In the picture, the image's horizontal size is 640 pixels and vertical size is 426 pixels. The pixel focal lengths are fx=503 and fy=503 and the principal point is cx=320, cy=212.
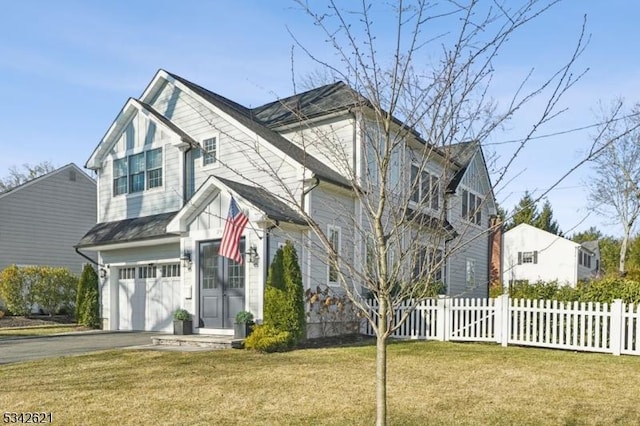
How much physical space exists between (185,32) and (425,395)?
6373 mm

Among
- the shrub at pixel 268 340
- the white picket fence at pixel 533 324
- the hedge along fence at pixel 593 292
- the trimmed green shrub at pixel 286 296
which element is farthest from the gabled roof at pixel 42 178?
the hedge along fence at pixel 593 292

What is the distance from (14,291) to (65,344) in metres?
9.42

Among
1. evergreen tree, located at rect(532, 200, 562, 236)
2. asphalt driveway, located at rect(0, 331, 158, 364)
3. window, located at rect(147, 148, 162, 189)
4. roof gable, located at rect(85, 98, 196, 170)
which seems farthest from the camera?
evergreen tree, located at rect(532, 200, 562, 236)

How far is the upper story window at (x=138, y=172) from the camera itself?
16109 millimetres

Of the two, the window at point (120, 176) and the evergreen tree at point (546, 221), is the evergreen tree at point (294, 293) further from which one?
the evergreen tree at point (546, 221)

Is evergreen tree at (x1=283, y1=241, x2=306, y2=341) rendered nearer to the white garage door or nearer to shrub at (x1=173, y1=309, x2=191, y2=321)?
shrub at (x1=173, y1=309, x2=191, y2=321)

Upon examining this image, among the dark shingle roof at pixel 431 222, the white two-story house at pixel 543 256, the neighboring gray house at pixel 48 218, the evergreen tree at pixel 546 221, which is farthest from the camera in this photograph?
the evergreen tree at pixel 546 221

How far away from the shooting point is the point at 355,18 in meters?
3.67

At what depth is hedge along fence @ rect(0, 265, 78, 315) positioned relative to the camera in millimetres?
19906

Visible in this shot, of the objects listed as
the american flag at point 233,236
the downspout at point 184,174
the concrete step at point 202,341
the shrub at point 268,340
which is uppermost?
the downspout at point 184,174

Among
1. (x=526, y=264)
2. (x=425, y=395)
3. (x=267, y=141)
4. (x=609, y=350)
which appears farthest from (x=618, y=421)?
(x=526, y=264)

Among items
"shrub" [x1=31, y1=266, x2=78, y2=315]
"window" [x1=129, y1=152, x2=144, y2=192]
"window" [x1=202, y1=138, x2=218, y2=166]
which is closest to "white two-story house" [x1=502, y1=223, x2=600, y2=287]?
"window" [x1=202, y1=138, x2=218, y2=166]

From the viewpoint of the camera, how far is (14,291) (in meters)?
19.9

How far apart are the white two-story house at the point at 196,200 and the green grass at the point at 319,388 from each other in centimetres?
278
